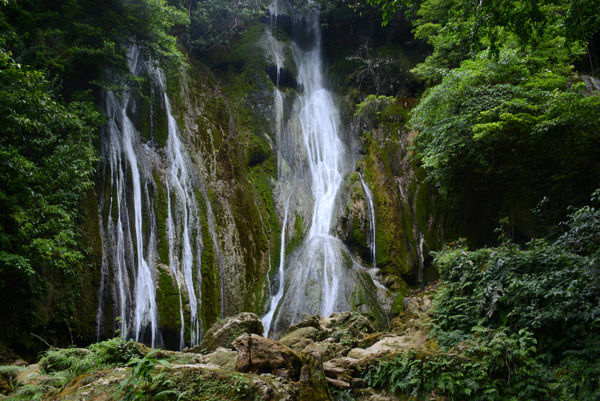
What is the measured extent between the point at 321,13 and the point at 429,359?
22595 mm

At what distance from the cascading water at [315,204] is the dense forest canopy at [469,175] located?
4263 millimetres

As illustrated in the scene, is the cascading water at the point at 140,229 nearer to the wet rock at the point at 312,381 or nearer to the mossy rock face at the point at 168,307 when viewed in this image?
the mossy rock face at the point at 168,307

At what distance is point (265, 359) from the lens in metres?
4.71

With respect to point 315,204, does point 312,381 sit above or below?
below

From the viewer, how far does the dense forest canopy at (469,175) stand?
4.70m

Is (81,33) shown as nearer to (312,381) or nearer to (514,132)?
(312,381)

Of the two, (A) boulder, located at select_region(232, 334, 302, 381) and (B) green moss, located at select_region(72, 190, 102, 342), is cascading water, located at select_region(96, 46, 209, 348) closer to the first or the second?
(B) green moss, located at select_region(72, 190, 102, 342)

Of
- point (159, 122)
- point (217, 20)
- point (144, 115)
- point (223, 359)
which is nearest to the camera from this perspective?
point (223, 359)

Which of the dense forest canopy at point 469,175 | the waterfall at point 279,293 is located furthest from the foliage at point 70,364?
the waterfall at point 279,293

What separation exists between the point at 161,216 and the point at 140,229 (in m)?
0.91

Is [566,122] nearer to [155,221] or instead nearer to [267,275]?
[267,275]

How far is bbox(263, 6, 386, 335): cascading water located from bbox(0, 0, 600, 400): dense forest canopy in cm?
426

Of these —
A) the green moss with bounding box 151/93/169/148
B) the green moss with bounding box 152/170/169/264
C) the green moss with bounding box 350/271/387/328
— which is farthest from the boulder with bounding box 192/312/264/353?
the green moss with bounding box 151/93/169/148

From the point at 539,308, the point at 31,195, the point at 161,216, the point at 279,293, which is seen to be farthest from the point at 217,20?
the point at 539,308
